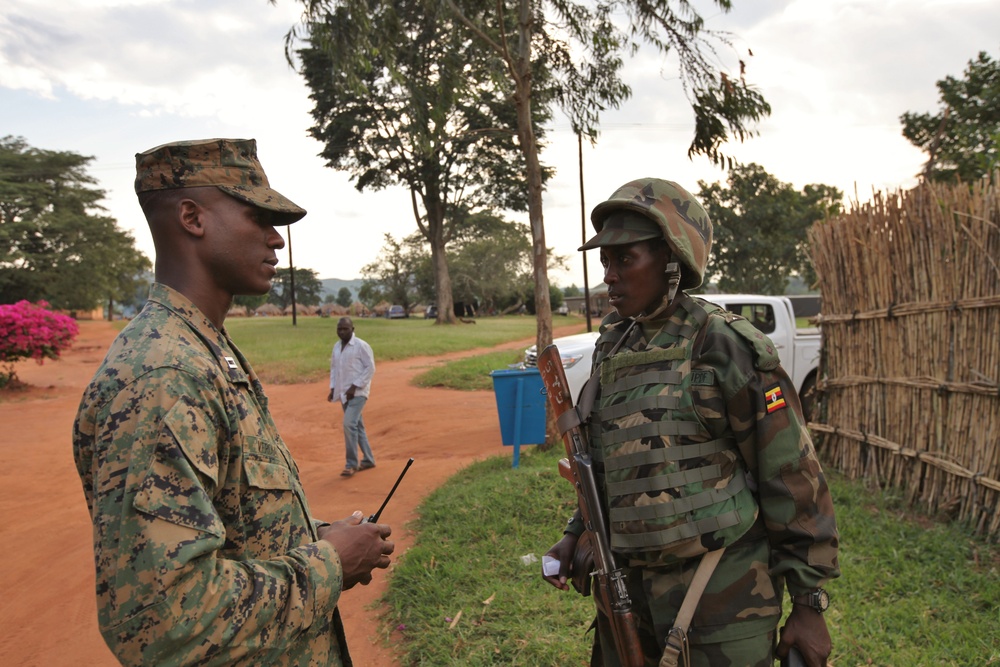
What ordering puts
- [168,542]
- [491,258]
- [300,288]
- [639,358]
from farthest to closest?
[300,288]
[491,258]
[639,358]
[168,542]

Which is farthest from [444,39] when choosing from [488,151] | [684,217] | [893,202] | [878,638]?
[488,151]

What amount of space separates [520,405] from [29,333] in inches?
469

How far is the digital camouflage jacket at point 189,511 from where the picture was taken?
1.10 metres

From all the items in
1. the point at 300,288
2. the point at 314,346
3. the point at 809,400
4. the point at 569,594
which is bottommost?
the point at 569,594

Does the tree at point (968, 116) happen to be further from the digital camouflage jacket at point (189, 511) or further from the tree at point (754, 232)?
the digital camouflage jacket at point (189, 511)

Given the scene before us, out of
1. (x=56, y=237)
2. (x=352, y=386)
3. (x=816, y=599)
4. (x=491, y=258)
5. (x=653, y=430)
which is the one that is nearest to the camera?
(x=816, y=599)

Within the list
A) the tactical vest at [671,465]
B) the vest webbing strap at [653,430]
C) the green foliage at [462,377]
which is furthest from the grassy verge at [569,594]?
the green foliage at [462,377]

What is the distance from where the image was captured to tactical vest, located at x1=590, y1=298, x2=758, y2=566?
183 centimetres

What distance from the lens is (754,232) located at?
94.5 feet

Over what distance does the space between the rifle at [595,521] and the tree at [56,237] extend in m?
33.7

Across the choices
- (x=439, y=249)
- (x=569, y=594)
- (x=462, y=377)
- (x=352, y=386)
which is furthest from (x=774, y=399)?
(x=439, y=249)

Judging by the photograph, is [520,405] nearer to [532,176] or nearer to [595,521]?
[532,176]

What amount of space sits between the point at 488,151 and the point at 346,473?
23.2 m

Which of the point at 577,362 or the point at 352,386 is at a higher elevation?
the point at 577,362
